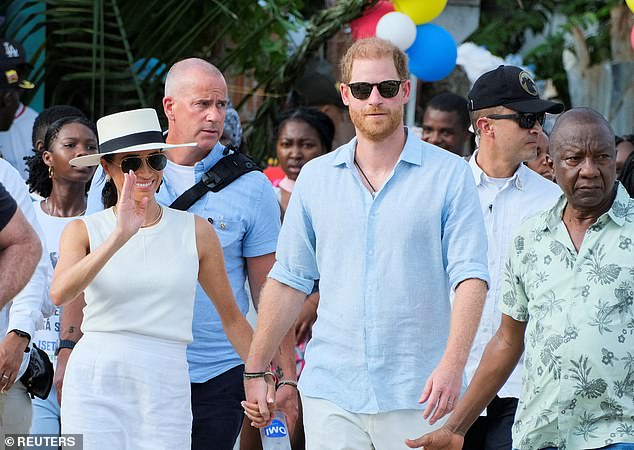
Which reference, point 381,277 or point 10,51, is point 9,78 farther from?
point 381,277

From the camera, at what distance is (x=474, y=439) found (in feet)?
20.0

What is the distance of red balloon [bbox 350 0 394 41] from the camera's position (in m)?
10.5

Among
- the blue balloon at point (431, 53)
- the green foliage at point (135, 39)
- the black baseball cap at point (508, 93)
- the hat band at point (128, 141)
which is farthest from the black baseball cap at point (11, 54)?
the black baseball cap at point (508, 93)

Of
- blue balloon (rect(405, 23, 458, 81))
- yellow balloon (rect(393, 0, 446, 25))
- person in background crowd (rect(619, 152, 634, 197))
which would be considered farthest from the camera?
blue balloon (rect(405, 23, 458, 81))

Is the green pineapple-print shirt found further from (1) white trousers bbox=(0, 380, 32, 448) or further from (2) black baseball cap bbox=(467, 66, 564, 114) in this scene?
(1) white trousers bbox=(0, 380, 32, 448)

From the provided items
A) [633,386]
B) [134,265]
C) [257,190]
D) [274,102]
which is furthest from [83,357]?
[274,102]

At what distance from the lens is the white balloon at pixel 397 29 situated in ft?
31.5

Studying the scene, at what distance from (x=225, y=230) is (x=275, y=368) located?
704 millimetres

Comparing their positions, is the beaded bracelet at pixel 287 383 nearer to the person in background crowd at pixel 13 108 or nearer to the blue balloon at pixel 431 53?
the person in background crowd at pixel 13 108

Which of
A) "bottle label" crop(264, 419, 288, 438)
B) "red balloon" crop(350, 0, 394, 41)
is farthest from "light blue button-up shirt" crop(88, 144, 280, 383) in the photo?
"red balloon" crop(350, 0, 394, 41)

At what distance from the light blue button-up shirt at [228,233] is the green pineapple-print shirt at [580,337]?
155 cm

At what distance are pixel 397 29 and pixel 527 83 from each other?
10.6 ft

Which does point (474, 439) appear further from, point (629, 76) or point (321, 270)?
point (629, 76)

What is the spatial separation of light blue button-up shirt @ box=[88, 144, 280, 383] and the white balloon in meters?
3.80
